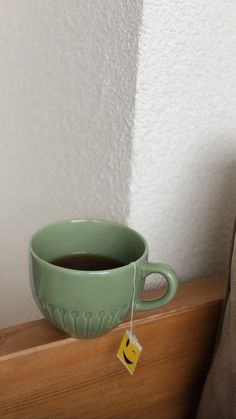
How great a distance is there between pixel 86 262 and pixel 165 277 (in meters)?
0.09

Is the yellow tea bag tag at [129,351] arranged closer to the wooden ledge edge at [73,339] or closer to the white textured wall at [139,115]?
the wooden ledge edge at [73,339]

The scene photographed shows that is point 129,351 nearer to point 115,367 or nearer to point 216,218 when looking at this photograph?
point 115,367

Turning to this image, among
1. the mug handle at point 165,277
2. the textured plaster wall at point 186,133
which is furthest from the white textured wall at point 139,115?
the mug handle at point 165,277

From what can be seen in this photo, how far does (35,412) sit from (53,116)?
39cm

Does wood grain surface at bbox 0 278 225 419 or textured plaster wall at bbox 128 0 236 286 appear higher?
textured plaster wall at bbox 128 0 236 286

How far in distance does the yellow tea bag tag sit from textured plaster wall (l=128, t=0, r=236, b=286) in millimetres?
137

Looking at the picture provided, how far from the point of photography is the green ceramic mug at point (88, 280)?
50cm

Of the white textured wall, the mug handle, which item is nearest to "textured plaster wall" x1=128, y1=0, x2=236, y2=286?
the white textured wall

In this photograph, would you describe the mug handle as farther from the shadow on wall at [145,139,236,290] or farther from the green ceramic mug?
the shadow on wall at [145,139,236,290]

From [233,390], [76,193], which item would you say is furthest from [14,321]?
[233,390]

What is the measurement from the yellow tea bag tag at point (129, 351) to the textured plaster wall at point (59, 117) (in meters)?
0.14

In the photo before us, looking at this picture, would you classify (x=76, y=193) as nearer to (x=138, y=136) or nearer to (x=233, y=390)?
(x=138, y=136)

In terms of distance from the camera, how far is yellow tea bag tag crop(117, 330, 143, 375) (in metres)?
0.56

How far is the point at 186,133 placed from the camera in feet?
2.08
